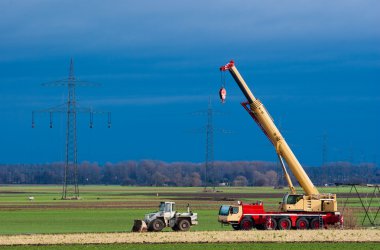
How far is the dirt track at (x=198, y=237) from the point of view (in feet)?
185

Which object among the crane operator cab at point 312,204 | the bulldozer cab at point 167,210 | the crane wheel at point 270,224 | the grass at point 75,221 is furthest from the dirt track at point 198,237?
the grass at point 75,221

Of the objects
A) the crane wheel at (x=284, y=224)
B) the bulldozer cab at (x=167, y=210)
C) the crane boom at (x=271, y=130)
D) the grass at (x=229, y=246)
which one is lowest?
the grass at (x=229, y=246)

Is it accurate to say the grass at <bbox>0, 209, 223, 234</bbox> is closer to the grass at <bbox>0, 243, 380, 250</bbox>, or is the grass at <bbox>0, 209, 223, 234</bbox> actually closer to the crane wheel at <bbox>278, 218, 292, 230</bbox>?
the crane wheel at <bbox>278, 218, 292, 230</bbox>

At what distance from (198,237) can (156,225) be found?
7163mm

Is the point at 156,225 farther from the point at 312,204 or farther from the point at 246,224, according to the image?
the point at 312,204

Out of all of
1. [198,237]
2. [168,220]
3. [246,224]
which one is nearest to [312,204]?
[246,224]

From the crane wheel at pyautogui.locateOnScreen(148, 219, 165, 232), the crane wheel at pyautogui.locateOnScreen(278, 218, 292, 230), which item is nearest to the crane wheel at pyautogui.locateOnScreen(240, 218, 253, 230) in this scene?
the crane wheel at pyautogui.locateOnScreen(278, 218, 292, 230)

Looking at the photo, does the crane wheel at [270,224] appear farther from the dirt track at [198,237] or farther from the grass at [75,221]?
the grass at [75,221]

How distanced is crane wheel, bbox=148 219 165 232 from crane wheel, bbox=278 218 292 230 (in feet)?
25.4

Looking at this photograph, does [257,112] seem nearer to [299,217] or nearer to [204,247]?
[299,217]

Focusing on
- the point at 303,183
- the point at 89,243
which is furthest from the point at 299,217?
the point at 89,243

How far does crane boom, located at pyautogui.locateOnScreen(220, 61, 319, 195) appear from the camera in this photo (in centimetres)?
6619

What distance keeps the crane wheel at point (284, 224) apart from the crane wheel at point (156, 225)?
25.4ft

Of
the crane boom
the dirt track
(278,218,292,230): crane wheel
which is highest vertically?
the crane boom
